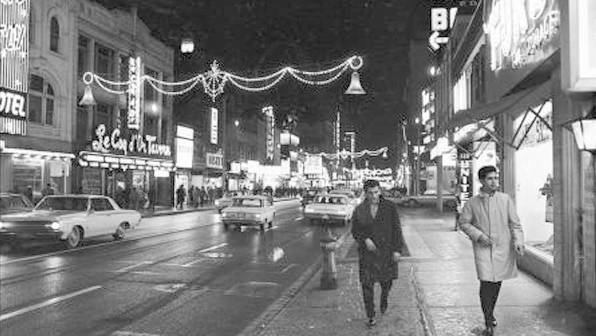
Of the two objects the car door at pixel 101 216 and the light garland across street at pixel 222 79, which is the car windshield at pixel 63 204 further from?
the light garland across street at pixel 222 79

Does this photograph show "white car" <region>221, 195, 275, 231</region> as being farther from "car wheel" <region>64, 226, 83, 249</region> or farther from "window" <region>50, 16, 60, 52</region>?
"window" <region>50, 16, 60, 52</region>

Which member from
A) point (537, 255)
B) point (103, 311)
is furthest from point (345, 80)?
point (103, 311)

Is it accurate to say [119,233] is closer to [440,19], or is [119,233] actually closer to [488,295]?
[488,295]

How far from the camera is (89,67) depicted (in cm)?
3519

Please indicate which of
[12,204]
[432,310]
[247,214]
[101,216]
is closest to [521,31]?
[432,310]

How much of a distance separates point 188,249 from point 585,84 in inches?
490

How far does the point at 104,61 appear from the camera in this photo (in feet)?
123

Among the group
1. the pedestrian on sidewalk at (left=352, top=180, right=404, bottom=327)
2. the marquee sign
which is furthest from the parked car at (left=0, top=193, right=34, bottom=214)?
the pedestrian on sidewalk at (left=352, top=180, right=404, bottom=327)

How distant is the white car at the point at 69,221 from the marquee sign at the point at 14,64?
8.65 meters

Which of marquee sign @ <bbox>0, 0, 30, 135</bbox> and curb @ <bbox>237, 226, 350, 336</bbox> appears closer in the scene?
curb @ <bbox>237, 226, 350, 336</bbox>

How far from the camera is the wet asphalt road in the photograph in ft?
27.7

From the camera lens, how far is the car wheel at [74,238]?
17.4 metres

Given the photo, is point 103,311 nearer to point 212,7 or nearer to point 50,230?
point 50,230

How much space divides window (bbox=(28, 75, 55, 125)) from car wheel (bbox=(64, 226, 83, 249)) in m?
13.8
